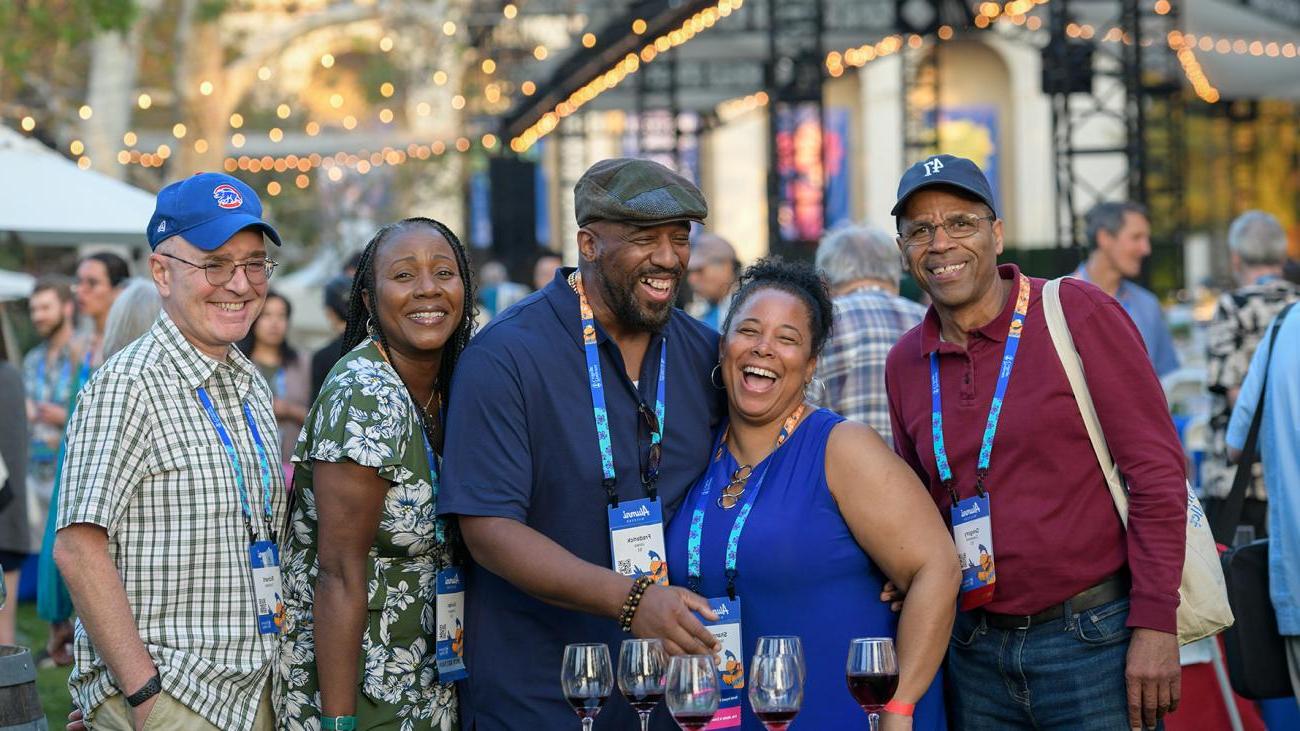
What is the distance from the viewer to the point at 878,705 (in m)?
3.13

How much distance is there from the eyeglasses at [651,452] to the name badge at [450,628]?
0.48m

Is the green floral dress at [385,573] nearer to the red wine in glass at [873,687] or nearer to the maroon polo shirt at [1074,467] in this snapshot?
the red wine in glass at [873,687]

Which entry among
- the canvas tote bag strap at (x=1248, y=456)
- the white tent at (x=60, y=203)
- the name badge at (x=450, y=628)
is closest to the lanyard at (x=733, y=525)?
the name badge at (x=450, y=628)

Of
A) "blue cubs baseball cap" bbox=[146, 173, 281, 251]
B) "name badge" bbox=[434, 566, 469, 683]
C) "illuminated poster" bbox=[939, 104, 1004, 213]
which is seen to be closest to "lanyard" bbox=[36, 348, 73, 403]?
"blue cubs baseball cap" bbox=[146, 173, 281, 251]

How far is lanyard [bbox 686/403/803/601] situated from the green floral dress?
1.84 feet

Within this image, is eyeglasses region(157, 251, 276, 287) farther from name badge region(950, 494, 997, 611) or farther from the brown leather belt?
the brown leather belt

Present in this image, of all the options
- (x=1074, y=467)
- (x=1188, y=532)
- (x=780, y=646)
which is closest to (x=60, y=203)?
(x=1074, y=467)

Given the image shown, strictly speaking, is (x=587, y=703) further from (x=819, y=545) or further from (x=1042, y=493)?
(x=1042, y=493)

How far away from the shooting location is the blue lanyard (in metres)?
3.48

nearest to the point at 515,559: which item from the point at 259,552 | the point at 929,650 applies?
Result: the point at 259,552

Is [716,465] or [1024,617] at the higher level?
[716,465]

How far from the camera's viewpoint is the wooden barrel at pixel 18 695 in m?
3.31

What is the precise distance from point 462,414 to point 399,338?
29 cm

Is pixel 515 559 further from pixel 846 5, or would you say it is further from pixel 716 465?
pixel 846 5
